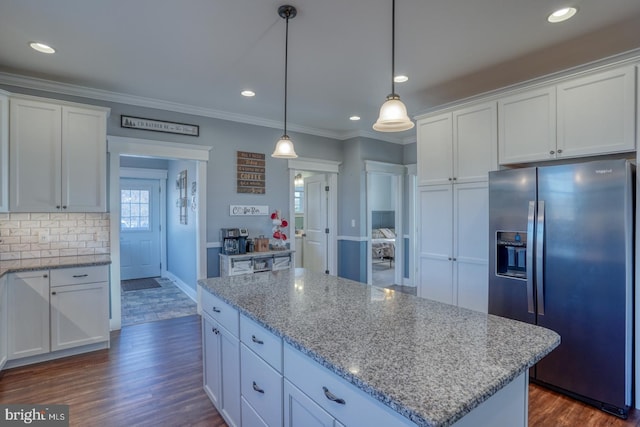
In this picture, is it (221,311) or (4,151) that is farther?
(4,151)

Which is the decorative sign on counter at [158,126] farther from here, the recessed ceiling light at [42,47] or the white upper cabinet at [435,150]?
the white upper cabinet at [435,150]

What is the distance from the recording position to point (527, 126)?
2930mm

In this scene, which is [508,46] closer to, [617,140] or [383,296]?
[617,140]

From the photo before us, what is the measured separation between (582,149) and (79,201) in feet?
14.7

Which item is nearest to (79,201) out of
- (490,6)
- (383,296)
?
(383,296)

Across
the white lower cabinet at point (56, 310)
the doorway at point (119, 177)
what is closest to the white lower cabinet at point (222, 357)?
the white lower cabinet at point (56, 310)

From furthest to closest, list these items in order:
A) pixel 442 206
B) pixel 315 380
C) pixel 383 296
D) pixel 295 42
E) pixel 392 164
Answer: pixel 392 164, pixel 442 206, pixel 295 42, pixel 383 296, pixel 315 380

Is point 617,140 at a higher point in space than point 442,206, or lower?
higher

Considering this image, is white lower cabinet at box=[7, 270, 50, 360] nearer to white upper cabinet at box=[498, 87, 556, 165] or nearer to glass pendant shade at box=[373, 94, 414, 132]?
glass pendant shade at box=[373, 94, 414, 132]

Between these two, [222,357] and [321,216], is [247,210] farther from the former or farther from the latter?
[222,357]

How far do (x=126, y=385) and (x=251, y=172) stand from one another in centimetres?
288

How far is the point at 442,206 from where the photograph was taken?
3562 millimetres

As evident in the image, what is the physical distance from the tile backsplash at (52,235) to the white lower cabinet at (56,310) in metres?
0.59

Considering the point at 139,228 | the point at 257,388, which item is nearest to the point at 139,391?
the point at 257,388
